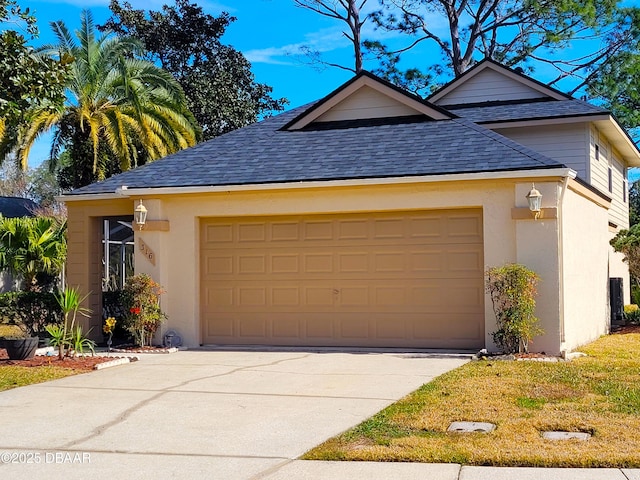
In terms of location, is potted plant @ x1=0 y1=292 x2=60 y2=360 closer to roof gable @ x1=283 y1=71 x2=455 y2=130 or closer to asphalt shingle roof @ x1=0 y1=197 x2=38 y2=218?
roof gable @ x1=283 y1=71 x2=455 y2=130

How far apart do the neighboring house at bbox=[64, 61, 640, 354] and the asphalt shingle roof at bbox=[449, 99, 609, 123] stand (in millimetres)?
2843

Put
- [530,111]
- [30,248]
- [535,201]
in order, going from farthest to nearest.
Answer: [30,248], [530,111], [535,201]

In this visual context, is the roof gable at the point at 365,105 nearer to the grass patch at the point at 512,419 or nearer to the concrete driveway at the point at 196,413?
the concrete driveway at the point at 196,413

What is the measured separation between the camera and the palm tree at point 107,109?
70.2 ft

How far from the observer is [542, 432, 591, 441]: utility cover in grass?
682 centimetres

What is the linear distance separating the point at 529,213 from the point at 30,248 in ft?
43.1

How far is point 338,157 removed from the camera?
14.8m

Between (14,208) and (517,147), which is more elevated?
(14,208)

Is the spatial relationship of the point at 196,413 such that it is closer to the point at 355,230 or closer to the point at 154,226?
the point at 355,230

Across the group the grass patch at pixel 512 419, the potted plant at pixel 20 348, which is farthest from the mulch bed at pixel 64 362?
the grass patch at pixel 512 419

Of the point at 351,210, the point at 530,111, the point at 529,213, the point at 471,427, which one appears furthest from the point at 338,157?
the point at 471,427

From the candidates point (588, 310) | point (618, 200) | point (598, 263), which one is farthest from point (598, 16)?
point (588, 310)

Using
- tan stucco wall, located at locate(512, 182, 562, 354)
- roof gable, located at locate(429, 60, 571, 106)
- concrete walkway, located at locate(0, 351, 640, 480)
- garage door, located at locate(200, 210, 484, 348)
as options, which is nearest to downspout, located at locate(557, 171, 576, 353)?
tan stucco wall, located at locate(512, 182, 562, 354)

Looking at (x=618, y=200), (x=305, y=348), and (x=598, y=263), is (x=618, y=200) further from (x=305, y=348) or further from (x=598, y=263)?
(x=305, y=348)
